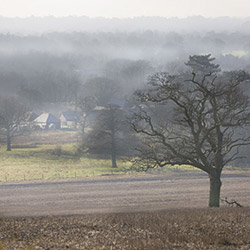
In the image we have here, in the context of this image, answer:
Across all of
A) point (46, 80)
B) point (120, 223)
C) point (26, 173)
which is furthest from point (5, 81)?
point (120, 223)

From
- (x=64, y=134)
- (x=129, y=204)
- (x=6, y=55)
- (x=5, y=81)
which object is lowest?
(x=129, y=204)

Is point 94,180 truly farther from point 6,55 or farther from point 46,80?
point 6,55

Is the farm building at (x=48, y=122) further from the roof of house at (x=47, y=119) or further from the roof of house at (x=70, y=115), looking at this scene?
the roof of house at (x=70, y=115)

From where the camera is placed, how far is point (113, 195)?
44188 millimetres

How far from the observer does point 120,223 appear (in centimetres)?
2247

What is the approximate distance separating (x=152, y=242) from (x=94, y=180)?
38.4 meters

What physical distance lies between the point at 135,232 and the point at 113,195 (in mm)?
24339

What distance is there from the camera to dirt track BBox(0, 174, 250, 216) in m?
37.1

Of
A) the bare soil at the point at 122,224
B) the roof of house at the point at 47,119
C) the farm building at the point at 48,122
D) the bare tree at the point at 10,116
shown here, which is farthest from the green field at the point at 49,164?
the roof of house at the point at 47,119

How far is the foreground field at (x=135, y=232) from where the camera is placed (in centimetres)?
1753

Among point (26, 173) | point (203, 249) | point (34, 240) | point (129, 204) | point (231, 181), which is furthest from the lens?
point (26, 173)

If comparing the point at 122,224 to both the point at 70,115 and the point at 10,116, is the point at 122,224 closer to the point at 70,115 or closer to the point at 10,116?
the point at 10,116

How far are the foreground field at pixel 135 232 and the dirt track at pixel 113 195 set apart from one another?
1090 cm

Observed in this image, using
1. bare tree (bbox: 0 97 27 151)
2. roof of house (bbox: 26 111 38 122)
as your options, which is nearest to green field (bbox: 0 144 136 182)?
bare tree (bbox: 0 97 27 151)
